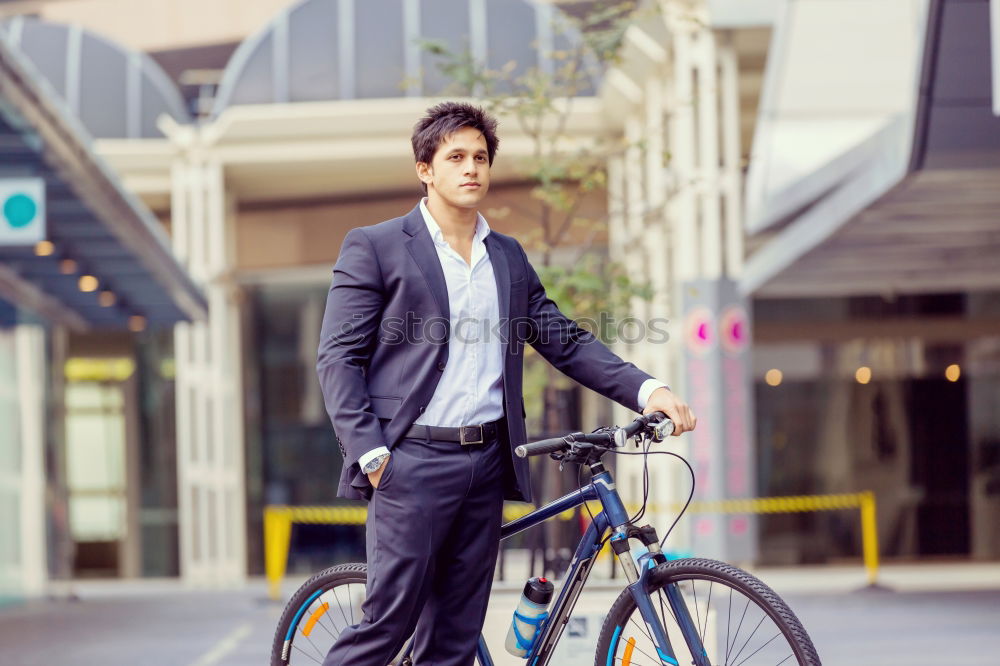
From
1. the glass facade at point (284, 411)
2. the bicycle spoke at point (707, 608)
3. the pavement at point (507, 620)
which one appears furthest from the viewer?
the glass facade at point (284, 411)

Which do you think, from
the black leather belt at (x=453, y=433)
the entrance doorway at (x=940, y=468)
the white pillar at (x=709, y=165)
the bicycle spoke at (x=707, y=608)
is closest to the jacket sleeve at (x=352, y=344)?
the black leather belt at (x=453, y=433)

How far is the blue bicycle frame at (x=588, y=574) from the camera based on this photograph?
3492 mm

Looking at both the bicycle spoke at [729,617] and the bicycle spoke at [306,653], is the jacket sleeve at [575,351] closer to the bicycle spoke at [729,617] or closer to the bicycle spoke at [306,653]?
the bicycle spoke at [729,617]

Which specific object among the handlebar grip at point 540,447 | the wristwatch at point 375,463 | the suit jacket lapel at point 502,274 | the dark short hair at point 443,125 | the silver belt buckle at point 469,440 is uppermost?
the dark short hair at point 443,125

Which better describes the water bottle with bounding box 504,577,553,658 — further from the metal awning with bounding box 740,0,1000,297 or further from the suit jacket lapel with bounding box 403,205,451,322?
the metal awning with bounding box 740,0,1000,297

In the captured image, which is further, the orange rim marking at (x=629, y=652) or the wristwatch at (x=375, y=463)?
the orange rim marking at (x=629, y=652)

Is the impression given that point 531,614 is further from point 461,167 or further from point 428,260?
point 461,167

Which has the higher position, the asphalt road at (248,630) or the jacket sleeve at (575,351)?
the jacket sleeve at (575,351)

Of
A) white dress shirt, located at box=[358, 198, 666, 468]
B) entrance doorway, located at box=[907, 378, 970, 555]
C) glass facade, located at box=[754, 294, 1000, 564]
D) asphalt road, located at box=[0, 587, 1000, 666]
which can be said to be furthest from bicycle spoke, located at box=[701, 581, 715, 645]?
entrance doorway, located at box=[907, 378, 970, 555]

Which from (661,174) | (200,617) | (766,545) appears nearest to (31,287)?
(200,617)

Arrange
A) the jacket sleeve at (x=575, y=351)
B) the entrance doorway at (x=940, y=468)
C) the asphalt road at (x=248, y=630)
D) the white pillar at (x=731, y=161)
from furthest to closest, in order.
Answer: the entrance doorway at (x=940, y=468) < the white pillar at (x=731, y=161) < the asphalt road at (x=248, y=630) < the jacket sleeve at (x=575, y=351)

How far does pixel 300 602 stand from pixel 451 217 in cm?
129

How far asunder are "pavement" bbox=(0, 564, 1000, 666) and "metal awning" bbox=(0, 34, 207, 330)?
3.08 metres

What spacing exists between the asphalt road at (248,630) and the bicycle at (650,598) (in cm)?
415
